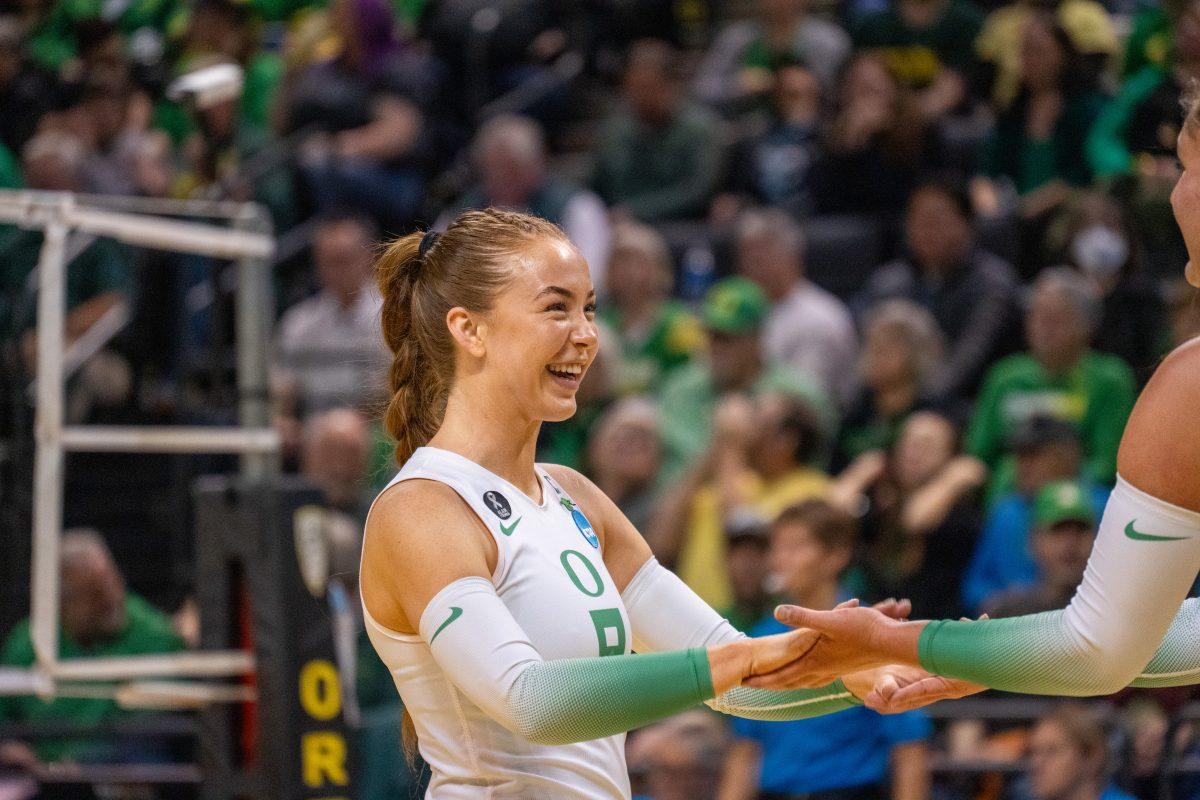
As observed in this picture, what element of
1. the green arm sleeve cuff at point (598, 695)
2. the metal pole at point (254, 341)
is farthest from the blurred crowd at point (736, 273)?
the green arm sleeve cuff at point (598, 695)

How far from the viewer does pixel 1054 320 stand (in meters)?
6.95

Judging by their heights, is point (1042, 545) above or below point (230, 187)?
below

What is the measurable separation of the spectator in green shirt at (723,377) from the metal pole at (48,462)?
2.61 meters

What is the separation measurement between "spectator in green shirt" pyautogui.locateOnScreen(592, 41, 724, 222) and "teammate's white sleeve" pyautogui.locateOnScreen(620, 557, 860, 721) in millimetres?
5890

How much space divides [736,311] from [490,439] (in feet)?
14.4

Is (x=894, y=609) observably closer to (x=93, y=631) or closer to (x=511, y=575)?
(x=511, y=575)

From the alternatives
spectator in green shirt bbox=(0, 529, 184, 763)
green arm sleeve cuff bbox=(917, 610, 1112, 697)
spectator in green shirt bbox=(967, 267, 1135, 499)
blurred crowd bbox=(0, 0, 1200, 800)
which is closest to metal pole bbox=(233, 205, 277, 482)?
blurred crowd bbox=(0, 0, 1200, 800)

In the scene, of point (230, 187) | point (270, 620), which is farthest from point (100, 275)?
point (270, 620)

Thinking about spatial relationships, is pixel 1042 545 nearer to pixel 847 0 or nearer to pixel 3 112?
pixel 847 0

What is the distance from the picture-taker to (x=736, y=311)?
7.37m

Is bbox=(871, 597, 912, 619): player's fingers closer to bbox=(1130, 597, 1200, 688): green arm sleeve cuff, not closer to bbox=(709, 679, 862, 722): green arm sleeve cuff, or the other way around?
bbox=(709, 679, 862, 722): green arm sleeve cuff

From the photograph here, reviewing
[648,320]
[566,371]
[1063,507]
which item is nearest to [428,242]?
[566,371]

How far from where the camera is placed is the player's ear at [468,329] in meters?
3.09

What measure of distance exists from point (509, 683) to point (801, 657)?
505 mm
